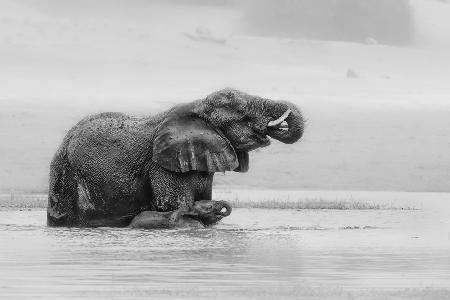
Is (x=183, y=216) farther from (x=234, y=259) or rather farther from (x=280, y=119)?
(x=234, y=259)

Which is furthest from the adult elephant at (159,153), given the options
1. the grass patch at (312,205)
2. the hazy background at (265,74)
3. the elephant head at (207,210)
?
the hazy background at (265,74)

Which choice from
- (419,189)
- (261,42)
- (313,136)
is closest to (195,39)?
(261,42)

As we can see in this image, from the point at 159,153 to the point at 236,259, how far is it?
2.71m

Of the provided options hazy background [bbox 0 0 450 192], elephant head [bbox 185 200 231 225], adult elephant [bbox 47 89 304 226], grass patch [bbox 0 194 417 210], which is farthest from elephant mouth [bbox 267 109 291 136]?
hazy background [bbox 0 0 450 192]

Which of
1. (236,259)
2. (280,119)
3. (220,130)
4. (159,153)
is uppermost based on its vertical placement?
(280,119)

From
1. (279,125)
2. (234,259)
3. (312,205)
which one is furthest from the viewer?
(312,205)

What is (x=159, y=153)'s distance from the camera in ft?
51.5

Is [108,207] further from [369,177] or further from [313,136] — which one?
[313,136]

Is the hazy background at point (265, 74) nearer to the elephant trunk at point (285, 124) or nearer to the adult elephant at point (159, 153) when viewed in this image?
the adult elephant at point (159, 153)

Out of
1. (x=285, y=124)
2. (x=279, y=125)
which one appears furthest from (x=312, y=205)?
(x=279, y=125)

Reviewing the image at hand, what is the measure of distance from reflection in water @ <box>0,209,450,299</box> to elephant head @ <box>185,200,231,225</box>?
7.5 inches

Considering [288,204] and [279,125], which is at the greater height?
[279,125]

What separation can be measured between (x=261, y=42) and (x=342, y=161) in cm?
3542

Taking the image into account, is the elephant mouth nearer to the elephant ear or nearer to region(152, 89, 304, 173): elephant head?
region(152, 89, 304, 173): elephant head
